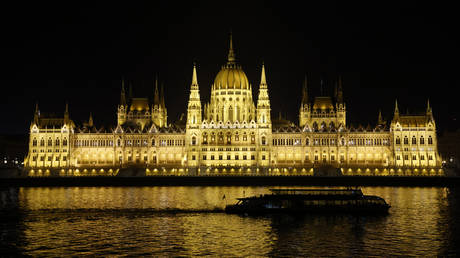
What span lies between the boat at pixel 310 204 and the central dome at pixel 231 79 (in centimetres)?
7847

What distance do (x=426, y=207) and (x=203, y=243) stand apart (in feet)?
112

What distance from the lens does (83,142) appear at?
5487 inches

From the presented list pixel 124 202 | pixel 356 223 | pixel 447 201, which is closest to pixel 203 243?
pixel 356 223

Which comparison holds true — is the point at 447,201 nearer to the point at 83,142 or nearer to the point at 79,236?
the point at 79,236

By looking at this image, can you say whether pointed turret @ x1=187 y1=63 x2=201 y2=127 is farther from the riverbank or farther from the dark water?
the dark water

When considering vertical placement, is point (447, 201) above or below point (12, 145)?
below

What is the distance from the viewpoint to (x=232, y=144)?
5221 inches

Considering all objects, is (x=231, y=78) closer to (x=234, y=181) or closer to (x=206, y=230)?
(x=234, y=181)

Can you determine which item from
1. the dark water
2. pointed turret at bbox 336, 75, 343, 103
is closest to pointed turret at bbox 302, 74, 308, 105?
pointed turret at bbox 336, 75, 343, 103

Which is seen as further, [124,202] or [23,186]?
[23,186]

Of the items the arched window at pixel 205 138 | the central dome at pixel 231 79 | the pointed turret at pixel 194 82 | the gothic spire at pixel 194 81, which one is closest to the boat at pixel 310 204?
the arched window at pixel 205 138

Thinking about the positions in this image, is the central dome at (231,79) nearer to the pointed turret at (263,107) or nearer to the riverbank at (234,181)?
the pointed turret at (263,107)

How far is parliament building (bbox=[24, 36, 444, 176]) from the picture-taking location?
423ft

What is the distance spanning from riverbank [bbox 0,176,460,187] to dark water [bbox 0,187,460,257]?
30.7 meters
